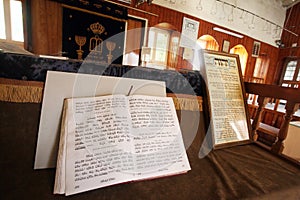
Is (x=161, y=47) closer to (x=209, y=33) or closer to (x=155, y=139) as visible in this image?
(x=209, y=33)

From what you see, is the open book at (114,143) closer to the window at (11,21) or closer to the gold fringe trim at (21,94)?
the gold fringe trim at (21,94)

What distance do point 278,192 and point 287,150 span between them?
1910 mm

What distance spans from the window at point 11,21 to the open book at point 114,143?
3.44 meters

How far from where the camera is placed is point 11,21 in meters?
2.94

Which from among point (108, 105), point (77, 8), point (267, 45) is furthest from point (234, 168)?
point (267, 45)

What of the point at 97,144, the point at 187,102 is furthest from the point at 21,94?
the point at 187,102

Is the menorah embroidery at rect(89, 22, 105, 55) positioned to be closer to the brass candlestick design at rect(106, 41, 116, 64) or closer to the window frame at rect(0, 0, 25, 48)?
the brass candlestick design at rect(106, 41, 116, 64)

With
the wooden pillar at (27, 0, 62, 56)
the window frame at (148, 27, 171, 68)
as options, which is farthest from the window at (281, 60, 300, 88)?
the wooden pillar at (27, 0, 62, 56)

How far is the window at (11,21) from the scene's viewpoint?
2816 mm

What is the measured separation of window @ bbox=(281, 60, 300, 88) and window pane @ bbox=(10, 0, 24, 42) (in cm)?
835

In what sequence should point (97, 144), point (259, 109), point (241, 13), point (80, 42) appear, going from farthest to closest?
point (241, 13) < point (80, 42) < point (259, 109) < point (97, 144)

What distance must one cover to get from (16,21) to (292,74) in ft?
28.4

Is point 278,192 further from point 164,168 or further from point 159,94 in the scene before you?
point 159,94

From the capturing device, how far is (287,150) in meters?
2.02
